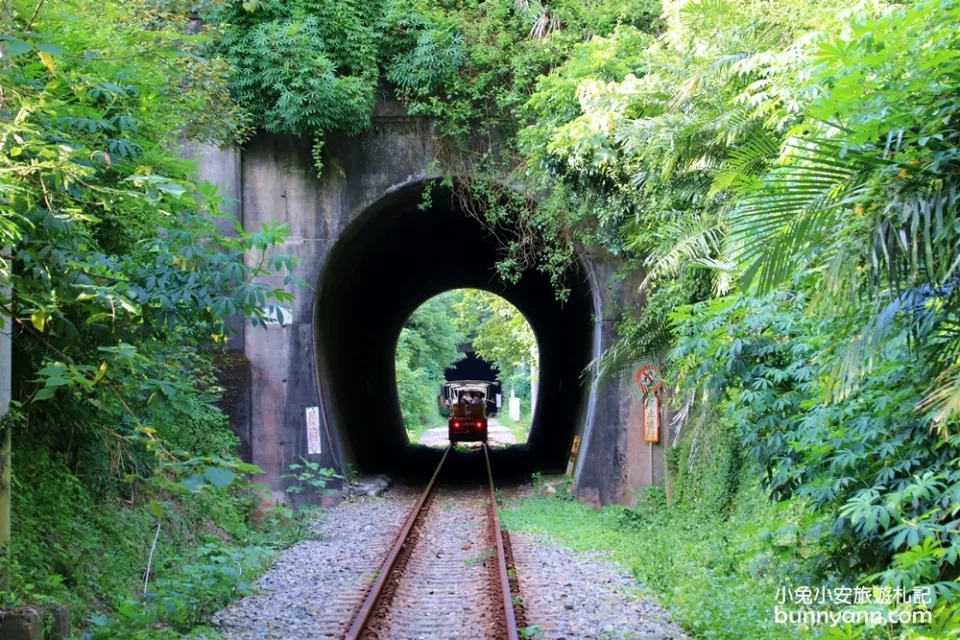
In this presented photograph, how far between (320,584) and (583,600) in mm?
2656

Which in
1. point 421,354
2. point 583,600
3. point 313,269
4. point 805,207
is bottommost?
point 583,600

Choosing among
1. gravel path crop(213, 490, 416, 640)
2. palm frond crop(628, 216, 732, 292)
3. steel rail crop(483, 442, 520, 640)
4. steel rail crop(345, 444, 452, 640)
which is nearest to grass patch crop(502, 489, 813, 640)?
steel rail crop(483, 442, 520, 640)

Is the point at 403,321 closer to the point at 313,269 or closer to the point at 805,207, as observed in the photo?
the point at 313,269

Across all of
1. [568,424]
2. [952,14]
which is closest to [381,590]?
[952,14]

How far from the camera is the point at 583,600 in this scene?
25.5 ft

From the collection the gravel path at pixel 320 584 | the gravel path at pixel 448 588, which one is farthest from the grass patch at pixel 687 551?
the gravel path at pixel 320 584

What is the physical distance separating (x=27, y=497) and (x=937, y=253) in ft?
21.5

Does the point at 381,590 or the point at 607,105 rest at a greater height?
the point at 607,105

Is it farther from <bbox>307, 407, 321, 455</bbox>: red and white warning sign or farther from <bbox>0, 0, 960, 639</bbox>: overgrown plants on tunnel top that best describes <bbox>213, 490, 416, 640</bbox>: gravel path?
<bbox>307, 407, 321, 455</bbox>: red and white warning sign

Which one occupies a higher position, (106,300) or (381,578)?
(106,300)

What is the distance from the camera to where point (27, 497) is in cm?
693

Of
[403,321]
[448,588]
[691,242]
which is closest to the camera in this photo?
[448,588]

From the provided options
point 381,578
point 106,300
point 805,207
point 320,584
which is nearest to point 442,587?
point 381,578

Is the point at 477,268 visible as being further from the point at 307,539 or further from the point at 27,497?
the point at 27,497
